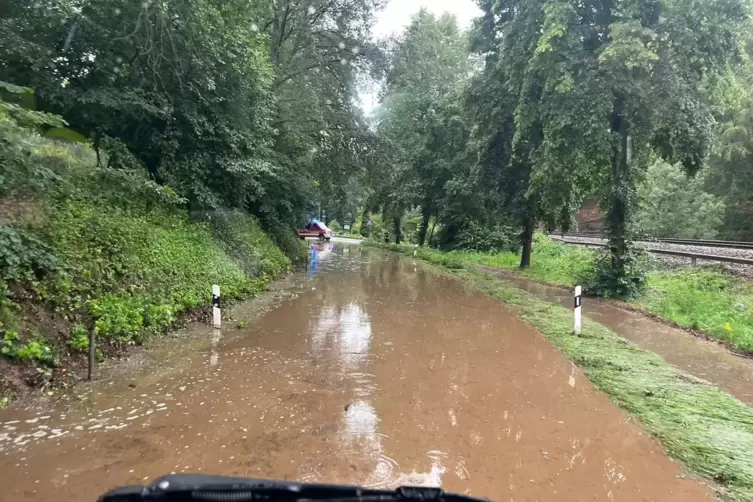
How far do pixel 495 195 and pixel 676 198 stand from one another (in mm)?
22020

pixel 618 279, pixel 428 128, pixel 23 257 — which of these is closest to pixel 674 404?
pixel 23 257

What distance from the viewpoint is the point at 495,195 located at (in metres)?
20.1

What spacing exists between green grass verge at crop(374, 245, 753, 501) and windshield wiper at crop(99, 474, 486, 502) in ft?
12.4

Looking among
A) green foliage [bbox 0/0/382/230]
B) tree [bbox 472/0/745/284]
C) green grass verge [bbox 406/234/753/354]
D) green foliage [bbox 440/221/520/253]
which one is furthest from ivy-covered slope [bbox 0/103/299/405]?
green foliage [bbox 440/221/520/253]

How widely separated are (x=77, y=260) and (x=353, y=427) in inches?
198

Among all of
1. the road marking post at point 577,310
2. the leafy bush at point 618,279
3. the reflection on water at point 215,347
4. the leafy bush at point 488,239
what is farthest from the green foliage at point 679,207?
the reflection on water at point 215,347

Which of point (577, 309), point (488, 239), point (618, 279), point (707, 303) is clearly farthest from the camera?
point (488, 239)

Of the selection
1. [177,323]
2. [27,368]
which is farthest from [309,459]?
[177,323]

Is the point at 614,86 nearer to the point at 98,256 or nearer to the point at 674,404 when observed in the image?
the point at 674,404

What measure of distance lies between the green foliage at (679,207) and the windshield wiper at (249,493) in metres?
35.4

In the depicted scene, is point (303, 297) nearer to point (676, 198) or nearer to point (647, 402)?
point (647, 402)

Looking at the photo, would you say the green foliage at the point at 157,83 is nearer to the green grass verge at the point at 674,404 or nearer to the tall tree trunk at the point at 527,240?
the green grass verge at the point at 674,404

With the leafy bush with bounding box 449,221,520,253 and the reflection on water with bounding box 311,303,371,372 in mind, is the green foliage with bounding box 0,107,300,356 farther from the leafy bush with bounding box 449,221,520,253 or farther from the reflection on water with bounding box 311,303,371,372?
the leafy bush with bounding box 449,221,520,253

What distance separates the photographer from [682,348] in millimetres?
9289
